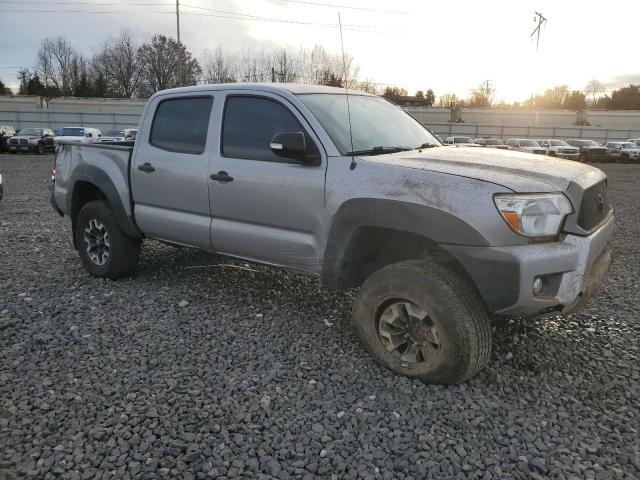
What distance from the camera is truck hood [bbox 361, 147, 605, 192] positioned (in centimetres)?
304

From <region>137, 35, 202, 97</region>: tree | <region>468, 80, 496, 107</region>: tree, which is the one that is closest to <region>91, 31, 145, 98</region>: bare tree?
<region>137, 35, 202, 97</region>: tree

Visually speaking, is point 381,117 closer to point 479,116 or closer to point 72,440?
point 72,440

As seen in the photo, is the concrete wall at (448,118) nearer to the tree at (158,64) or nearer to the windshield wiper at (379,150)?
the tree at (158,64)

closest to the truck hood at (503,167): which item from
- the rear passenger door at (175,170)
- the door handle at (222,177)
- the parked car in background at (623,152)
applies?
the door handle at (222,177)

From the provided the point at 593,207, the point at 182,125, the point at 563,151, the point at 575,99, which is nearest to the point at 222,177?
the point at 182,125

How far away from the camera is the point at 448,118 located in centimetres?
5438

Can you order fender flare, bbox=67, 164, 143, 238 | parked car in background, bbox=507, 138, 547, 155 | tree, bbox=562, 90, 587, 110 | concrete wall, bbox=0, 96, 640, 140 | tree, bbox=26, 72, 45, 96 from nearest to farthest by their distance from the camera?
fender flare, bbox=67, 164, 143, 238
parked car in background, bbox=507, 138, 547, 155
concrete wall, bbox=0, 96, 640, 140
tree, bbox=26, 72, 45, 96
tree, bbox=562, 90, 587, 110

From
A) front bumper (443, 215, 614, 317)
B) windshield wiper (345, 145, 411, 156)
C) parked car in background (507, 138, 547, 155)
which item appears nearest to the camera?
front bumper (443, 215, 614, 317)

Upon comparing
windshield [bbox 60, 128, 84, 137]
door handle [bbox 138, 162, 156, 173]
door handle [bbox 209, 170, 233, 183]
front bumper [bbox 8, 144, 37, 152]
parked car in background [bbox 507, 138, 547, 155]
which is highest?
windshield [bbox 60, 128, 84, 137]

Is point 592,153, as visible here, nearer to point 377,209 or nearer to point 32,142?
point 32,142

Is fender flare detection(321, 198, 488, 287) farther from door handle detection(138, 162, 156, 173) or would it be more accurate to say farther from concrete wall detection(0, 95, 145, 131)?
concrete wall detection(0, 95, 145, 131)

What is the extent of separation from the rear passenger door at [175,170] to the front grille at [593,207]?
9.19ft

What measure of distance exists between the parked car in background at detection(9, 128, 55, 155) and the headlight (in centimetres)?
3037

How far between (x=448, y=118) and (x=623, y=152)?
2362cm
